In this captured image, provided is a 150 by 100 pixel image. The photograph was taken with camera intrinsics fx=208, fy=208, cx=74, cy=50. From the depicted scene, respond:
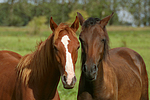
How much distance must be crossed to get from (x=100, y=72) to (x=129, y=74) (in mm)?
1187

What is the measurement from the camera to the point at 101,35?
3.26m

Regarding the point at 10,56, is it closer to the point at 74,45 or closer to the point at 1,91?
the point at 1,91

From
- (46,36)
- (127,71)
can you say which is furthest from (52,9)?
(127,71)

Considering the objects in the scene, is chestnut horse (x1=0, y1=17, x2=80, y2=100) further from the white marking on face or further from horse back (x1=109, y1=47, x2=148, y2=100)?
horse back (x1=109, y1=47, x2=148, y2=100)

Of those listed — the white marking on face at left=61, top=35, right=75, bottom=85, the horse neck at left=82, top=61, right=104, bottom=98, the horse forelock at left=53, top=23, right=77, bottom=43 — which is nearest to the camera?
the white marking on face at left=61, top=35, right=75, bottom=85

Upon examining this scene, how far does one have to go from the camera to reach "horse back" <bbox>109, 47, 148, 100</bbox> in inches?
157

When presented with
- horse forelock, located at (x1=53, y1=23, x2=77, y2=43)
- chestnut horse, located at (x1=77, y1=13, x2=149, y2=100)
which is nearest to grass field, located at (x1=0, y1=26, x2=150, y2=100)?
chestnut horse, located at (x1=77, y1=13, x2=149, y2=100)

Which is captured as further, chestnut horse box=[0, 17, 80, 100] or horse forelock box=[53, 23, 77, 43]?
horse forelock box=[53, 23, 77, 43]

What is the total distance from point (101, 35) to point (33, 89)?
4.40ft

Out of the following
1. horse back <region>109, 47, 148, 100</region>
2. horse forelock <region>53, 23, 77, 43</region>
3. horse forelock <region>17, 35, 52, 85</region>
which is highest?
horse forelock <region>53, 23, 77, 43</region>

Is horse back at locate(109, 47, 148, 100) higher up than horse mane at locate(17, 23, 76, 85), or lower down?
lower down

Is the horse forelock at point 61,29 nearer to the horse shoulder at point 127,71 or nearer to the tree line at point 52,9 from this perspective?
the horse shoulder at point 127,71

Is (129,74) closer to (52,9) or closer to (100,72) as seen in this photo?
(100,72)

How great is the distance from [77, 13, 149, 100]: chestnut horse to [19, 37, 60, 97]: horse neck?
0.49m
